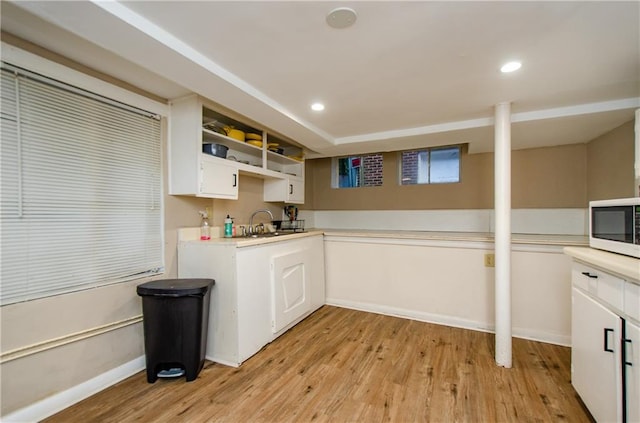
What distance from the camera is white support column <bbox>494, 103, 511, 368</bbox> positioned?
89.6 inches

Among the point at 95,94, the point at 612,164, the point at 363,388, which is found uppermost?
the point at 95,94

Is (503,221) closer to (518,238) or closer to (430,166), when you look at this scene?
(518,238)

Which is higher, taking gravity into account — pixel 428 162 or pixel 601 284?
pixel 428 162

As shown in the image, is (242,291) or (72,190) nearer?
(72,190)

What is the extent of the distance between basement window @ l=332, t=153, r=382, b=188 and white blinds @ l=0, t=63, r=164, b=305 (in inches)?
106

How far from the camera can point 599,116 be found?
233cm

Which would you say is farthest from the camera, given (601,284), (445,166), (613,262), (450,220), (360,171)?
(360,171)

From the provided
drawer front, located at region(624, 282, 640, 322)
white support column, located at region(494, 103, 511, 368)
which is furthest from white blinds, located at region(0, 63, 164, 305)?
drawer front, located at region(624, 282, 640, 322)

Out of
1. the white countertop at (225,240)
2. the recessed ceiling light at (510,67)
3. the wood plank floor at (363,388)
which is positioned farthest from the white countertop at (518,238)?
the recessed ceiling light at (510,67)

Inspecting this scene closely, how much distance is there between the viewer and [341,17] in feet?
4.26

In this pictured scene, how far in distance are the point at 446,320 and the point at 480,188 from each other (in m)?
1.67

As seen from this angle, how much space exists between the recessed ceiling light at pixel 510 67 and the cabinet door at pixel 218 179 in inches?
85.3

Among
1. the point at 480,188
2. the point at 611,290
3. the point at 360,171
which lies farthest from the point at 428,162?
the point at 611,290

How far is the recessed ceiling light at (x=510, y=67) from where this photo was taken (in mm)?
1696
